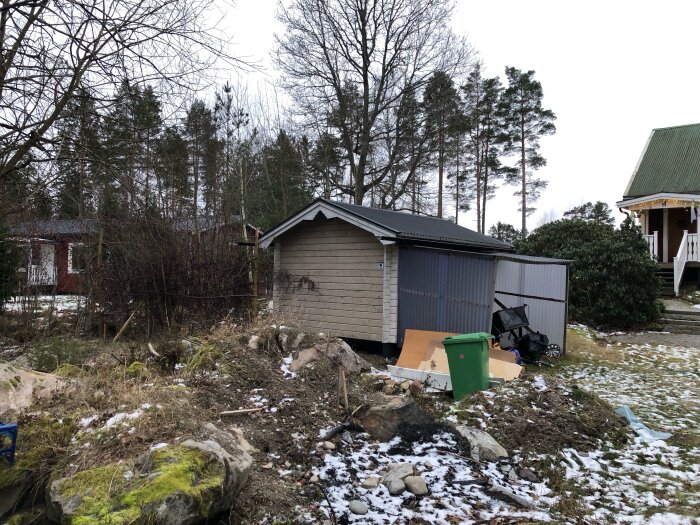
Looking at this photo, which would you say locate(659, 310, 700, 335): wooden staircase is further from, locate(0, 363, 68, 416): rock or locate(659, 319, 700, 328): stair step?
locate(0, 363, 68, 416): rock

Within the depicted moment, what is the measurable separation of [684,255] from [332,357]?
1638 centimetres

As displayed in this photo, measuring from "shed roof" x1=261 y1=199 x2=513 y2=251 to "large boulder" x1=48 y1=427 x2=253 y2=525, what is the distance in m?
6.32

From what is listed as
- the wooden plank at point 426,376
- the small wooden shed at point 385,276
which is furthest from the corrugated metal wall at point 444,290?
the wooden plank at point 426,376

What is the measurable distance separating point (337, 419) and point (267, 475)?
1216 mm

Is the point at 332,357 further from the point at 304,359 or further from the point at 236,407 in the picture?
the point at 236,407

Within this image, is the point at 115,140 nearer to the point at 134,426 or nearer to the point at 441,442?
the point at 134,426

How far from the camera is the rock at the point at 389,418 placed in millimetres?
4465

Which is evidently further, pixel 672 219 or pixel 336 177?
pixel 336 177

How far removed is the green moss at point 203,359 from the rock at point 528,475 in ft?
10.8

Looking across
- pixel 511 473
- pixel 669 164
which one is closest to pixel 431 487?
pixel 511 473

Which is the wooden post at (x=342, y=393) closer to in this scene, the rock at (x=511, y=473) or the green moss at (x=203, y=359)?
the green moss at (x=203, y=359)

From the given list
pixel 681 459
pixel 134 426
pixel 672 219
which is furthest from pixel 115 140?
pixel 672 219

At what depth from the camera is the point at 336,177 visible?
2234cm

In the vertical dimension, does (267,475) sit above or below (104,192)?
below
